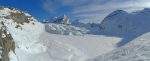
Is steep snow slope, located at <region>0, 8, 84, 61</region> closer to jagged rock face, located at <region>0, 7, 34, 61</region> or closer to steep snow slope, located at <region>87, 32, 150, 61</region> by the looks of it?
jagged rock face, located at <region>0, 7, 34, 61</region>

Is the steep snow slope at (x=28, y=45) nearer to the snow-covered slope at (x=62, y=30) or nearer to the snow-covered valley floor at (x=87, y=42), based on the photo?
the snow-covered valley floor at (x=87, y=42)

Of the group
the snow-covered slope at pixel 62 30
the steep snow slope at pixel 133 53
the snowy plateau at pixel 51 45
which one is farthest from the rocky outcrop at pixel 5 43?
the snow-covered slope at pixel 62 30

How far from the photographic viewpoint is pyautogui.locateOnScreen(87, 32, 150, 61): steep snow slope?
1666 inches

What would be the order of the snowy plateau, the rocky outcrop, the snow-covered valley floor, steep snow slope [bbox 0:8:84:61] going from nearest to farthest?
the rocky outcrop < the snowy plateau < steep snow slope [bbox 0:8:84:61] < the snow-covered valley floor

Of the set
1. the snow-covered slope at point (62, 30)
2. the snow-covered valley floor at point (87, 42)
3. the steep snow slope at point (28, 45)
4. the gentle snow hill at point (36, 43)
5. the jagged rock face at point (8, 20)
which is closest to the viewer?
the jagged rock face at point (8, 20)

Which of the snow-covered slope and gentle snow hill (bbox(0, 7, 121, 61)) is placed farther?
the snow-covered slope

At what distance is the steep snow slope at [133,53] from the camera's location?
1666 inches

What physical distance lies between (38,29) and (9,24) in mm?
8911

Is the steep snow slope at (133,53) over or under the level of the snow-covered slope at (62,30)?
under

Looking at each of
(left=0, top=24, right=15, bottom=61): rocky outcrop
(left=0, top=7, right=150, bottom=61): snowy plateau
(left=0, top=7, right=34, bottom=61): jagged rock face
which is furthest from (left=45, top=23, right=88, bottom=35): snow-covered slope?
(left=0, top=24, right=15, bottom=61): rocky outcrop

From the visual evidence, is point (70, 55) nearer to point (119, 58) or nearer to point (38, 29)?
point (119, 58)

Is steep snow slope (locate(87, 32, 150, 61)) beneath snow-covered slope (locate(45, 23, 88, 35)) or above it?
beneath

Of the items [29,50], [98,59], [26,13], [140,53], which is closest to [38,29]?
[26,13]

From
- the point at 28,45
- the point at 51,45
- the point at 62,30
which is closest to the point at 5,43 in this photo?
the point at 28,45
